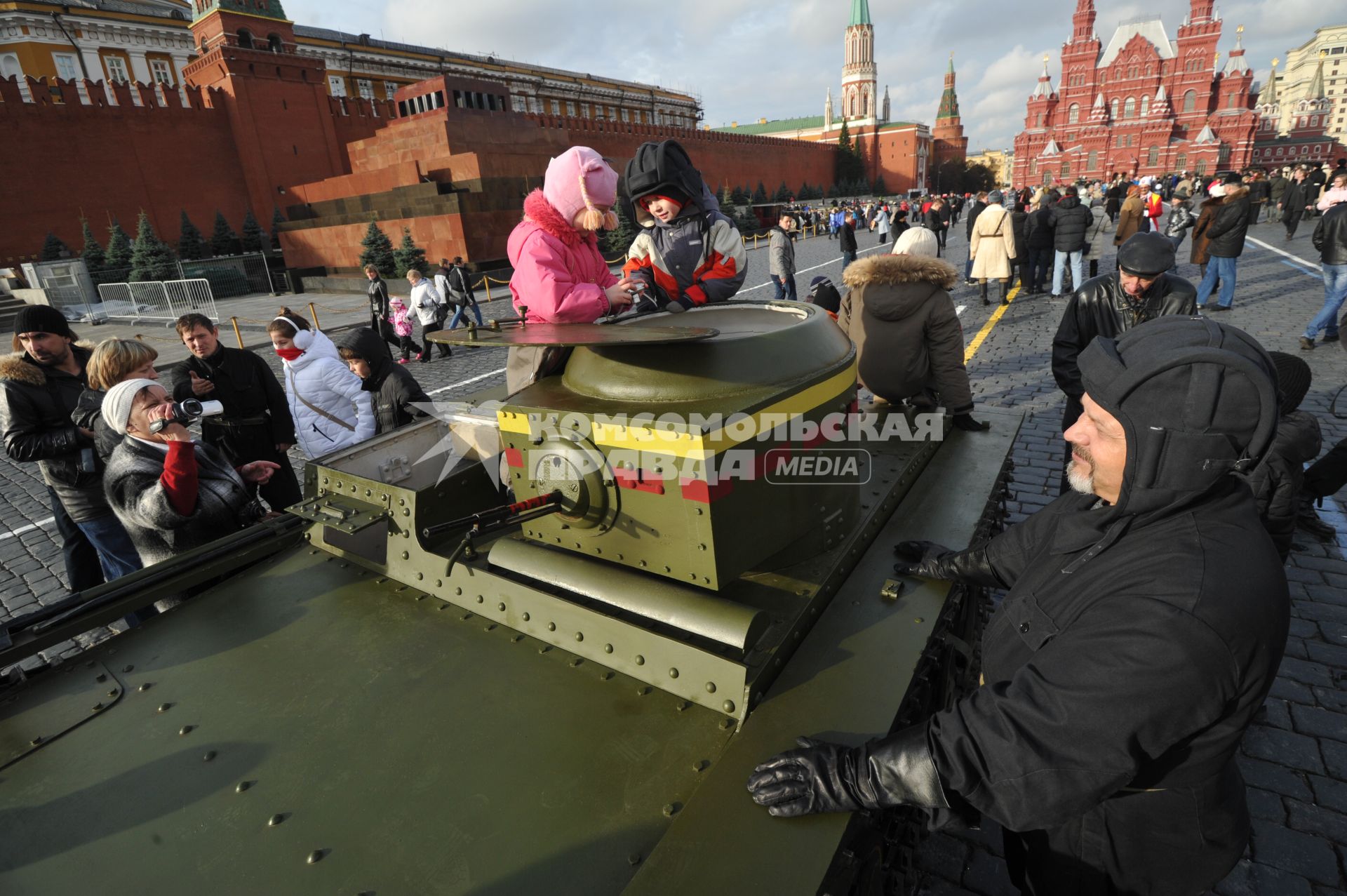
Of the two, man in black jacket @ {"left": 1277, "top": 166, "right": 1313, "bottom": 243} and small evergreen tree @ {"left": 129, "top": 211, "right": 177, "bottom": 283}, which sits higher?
small evergreen tree @ {"left": 129, "top": 211, "right": 177, "bottom": 283}

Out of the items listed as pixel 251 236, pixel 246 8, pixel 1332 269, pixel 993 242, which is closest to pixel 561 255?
pixel 1332 269

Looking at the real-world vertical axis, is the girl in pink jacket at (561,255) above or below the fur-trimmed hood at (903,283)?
above

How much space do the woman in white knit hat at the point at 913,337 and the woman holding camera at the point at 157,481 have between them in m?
4.03

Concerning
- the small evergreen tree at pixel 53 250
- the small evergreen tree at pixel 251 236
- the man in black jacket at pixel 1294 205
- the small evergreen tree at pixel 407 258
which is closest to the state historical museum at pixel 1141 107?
the man in black jacket at pixel 1294 205

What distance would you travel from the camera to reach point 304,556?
3.37 metres

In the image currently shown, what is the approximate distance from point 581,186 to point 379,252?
1018 inches

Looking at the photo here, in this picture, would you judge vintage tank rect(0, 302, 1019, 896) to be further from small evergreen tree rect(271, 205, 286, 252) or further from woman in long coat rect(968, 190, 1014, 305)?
small evergreen tree rect(271, 205, 286, 252)

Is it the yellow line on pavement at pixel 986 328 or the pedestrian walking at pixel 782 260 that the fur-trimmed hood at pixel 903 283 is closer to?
the yellow line on pavement at pixel 986 328

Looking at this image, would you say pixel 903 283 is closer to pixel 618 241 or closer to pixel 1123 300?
pixel 1123 300

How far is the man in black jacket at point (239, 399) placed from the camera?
4840 mm

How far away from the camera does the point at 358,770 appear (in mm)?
2035

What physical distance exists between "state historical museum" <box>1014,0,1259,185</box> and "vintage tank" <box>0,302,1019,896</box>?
Result: 82.9 m

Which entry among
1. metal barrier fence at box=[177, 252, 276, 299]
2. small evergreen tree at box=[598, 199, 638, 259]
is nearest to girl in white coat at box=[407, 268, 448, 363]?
small evergreen tree at box=[598, 199, 638, 259]

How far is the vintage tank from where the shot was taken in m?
1.78
